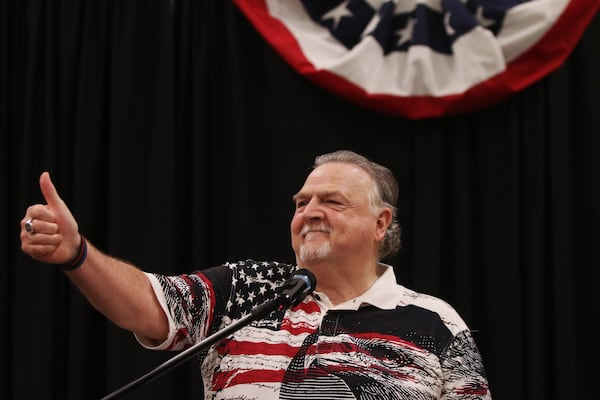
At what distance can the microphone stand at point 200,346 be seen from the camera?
4.64 feet

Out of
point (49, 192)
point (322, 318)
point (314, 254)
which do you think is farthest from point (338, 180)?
point (49, 192)

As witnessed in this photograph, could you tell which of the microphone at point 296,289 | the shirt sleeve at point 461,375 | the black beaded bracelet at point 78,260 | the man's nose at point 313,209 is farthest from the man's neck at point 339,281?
the black beaded bracelet at point 78,260

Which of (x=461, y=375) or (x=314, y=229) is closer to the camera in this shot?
(x=461, y=375)

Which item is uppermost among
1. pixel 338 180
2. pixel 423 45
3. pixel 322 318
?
pixel 423 45

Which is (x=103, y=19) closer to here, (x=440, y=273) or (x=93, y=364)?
(x=93, y=364)

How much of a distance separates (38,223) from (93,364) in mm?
1741

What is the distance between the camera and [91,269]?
1.61 m

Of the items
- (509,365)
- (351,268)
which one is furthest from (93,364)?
(509,365)

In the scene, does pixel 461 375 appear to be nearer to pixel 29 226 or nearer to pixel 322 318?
pixel 322 318

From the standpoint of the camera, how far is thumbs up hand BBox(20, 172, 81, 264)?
1.44 meters

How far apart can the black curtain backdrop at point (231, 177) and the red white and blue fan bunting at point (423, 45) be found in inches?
4.8

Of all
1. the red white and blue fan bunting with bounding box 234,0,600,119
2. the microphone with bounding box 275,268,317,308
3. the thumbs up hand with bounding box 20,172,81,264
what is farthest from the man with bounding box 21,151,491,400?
the red white and blue fan bunting with bounding box 234,0,600,119

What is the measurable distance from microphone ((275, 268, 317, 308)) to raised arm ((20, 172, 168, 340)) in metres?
0.36

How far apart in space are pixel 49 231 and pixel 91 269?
179mm
